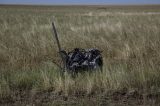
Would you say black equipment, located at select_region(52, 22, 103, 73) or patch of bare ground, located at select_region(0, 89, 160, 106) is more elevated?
black equipment, located at select_region(52, 22, 103, 73)

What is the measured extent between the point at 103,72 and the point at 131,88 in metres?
0.78

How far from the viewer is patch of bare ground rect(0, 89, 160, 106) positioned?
5.20 metres

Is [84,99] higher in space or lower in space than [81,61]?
lower

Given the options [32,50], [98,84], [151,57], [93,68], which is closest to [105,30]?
[32,50]

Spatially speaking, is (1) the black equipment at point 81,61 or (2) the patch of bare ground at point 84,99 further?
(1) the black equipment at point 81,61

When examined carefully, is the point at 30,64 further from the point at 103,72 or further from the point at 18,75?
the point at 103,72

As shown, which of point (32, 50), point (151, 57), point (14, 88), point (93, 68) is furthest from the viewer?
point (32, 50)

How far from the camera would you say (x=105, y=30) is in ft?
44.8

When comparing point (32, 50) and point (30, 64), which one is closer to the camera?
point (30, 64)

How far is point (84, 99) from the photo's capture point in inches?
211

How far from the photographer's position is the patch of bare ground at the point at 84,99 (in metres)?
5.20

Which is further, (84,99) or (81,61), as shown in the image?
(81,61)

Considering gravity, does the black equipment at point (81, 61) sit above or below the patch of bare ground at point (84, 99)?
above

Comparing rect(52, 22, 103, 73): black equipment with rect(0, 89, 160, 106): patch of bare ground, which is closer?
rect(0, 89, 160, 106): patch of bare ground
